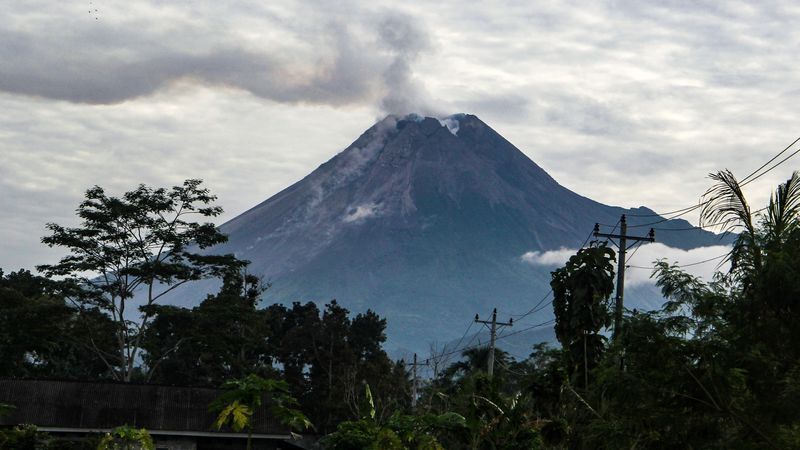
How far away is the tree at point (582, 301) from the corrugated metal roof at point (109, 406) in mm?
14300

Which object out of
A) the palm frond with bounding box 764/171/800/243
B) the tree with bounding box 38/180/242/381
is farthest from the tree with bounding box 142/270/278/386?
the palm frond with bounding box 764/171/800/243

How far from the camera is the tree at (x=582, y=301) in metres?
28.3

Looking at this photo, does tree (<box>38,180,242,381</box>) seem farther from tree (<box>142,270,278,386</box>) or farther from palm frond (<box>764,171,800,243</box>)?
palm frond (<box>764,171,800,243</box>)

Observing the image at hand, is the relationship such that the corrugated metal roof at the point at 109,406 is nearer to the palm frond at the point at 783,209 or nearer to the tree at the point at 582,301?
the tree at the point at 582,301

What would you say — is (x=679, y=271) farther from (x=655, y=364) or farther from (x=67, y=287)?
(x=67, y=287)

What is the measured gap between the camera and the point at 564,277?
99.6 feet

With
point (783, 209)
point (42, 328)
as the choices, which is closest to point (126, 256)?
point (42, 328)

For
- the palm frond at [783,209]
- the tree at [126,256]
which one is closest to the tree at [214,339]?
the tree at [126,256]

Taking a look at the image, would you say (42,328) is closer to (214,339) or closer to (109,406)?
(214,339)

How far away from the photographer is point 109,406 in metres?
39.4

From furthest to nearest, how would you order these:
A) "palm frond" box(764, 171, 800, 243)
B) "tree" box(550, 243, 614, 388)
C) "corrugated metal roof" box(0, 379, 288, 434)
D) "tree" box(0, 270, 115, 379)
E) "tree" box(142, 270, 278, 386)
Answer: "tree" box(142, 270, 278, 386), "tree" box(0, 270, 115, 379), "corrugated metal roof" box(0, 379, 288, 434), "tree" box(550, 243, 614, 388), "palm frond" box(764, 171, 800, 243)

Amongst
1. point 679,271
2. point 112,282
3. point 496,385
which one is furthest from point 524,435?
point 112,282

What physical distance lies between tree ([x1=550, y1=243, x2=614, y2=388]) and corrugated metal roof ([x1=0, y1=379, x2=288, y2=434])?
1430 centimetres

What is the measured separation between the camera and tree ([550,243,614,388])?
28.3m
